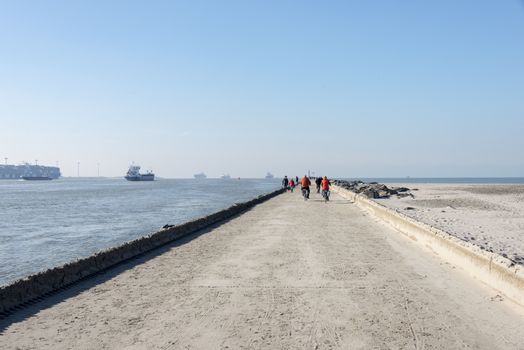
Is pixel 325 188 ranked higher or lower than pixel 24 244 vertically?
higher

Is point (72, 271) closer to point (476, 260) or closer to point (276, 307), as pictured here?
point (276, 307)

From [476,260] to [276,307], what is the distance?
13.3ft

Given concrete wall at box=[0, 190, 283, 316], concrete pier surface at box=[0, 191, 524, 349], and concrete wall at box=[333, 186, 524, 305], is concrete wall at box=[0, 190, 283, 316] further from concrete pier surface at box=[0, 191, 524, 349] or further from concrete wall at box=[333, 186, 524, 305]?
concrete wall at box=[333, 186, 524, 305]

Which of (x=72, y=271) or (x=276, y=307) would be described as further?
(x=72, y=271)

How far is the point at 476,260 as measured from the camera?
7945 millimetres

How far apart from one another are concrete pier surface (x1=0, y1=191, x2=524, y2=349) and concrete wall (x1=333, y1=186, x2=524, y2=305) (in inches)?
7.7

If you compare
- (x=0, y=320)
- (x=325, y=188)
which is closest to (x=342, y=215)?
(x=325, y=188)

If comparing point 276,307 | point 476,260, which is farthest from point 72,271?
point 476,260

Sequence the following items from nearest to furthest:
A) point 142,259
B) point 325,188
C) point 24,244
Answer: point 142,259 < point 24,244 < point 325,188

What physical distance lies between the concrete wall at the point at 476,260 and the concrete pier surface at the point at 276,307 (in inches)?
7.7

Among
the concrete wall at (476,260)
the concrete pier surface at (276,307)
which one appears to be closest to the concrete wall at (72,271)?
the concrete pier surface at (276,307)

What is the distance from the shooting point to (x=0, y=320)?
582cm

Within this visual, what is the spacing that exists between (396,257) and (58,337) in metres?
7.27

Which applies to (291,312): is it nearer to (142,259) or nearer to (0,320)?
(0,320)
